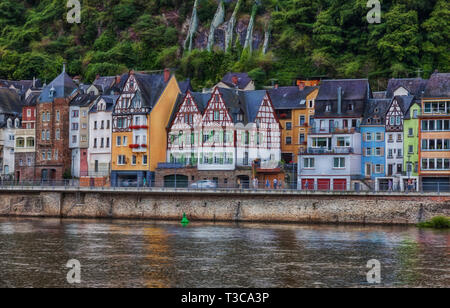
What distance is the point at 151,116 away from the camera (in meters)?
84.9

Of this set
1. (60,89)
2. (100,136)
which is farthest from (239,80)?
(60,89)

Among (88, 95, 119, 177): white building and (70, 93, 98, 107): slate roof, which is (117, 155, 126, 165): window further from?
(70, 93, 98, 107): slate roof

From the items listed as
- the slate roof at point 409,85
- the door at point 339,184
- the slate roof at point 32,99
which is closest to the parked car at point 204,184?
the door at point 339,184

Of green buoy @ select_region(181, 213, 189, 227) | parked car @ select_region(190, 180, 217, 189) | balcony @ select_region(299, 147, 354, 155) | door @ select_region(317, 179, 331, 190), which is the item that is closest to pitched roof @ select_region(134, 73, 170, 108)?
parked car @ select_region(190, 180, 217, 189)

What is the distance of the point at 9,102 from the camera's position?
9906 cm

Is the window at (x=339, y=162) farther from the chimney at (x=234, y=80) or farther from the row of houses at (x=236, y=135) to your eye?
the chimney at (x=234, y=80)

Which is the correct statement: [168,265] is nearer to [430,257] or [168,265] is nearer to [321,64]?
[430,257]

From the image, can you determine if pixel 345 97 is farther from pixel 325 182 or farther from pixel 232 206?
pixel 232 206

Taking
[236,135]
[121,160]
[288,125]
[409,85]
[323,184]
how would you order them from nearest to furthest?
1. [323,184]
2. [236,135]
3. [409,85]
4. [121,160]
5. [288,125]

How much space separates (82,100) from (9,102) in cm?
1155

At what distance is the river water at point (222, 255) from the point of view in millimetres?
38000

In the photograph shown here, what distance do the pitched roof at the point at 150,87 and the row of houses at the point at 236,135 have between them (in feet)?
0.38

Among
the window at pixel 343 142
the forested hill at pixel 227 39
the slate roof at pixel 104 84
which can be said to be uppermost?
the forested hill at pixel 227 39

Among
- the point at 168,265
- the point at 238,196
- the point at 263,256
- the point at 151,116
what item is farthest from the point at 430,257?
the point at 151,116
